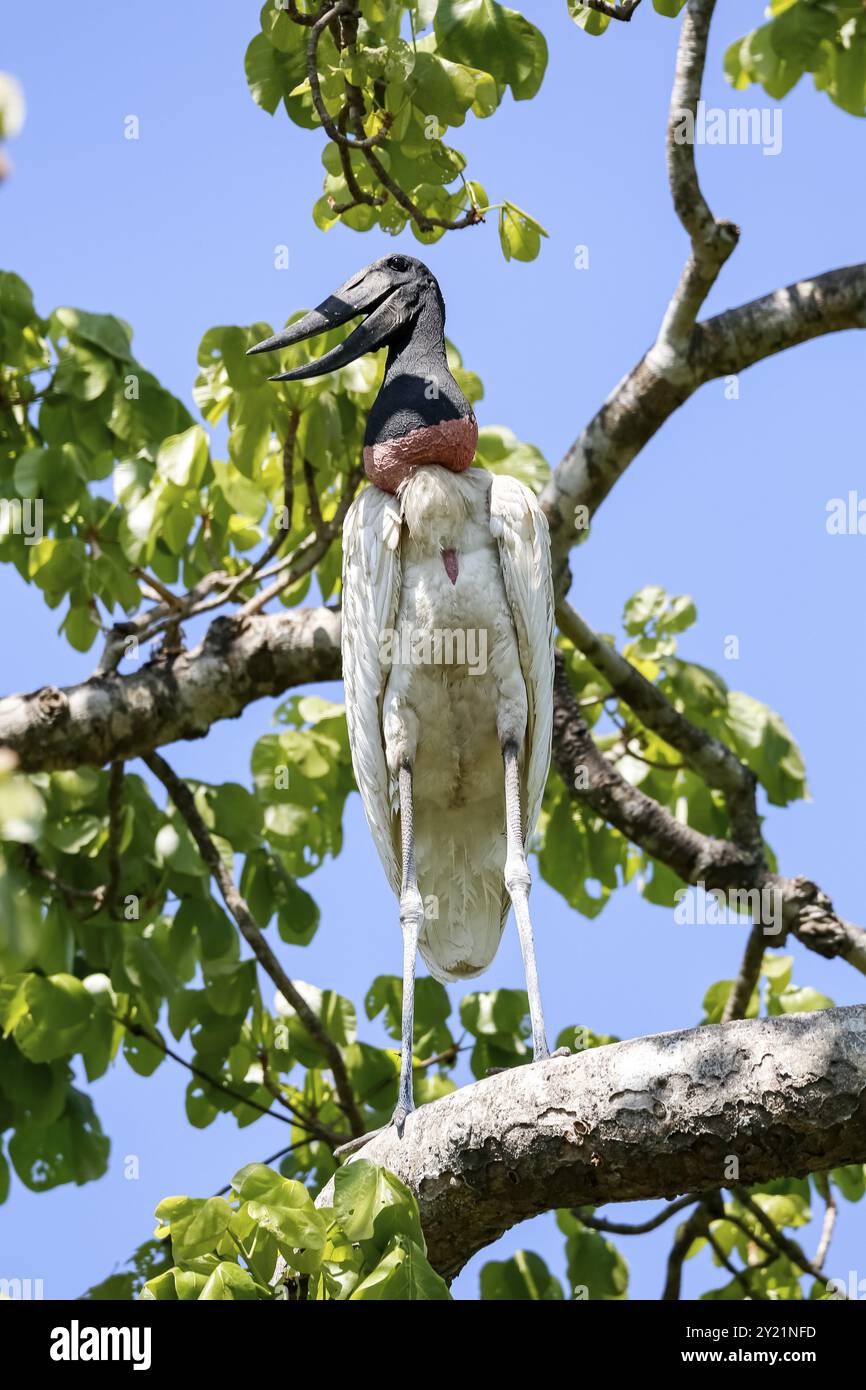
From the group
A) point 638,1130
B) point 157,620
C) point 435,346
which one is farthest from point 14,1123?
point 638,1130

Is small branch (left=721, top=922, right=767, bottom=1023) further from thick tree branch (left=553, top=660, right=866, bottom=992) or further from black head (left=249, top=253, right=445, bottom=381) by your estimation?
black head (left=249, top=253, right=445, bottom=381)

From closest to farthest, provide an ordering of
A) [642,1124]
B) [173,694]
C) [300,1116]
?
[642,1124] < [173,694] < [300,1116]

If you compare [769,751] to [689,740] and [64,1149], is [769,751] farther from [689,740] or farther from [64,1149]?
[64,1149]

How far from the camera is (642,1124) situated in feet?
10.5

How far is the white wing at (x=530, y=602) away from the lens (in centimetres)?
495

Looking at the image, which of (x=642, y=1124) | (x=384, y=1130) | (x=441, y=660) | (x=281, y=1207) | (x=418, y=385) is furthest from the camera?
(x=418, y=385)

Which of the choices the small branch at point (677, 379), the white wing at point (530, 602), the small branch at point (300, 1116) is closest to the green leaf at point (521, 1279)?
the small branch at point (300, 1116)

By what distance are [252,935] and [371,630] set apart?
1443mm

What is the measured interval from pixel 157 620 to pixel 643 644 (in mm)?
2132

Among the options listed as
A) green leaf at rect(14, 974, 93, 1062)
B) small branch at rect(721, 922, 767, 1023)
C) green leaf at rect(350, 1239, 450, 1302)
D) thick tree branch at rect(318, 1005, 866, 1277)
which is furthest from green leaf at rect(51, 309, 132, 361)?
green leaf at rect(350, 1239, 450, 1302)

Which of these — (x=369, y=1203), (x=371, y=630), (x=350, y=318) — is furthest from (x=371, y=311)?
(x=369, y=1203)

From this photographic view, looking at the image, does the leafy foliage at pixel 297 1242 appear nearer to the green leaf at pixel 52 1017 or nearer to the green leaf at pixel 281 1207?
the green leaf at pixel 281 1207
